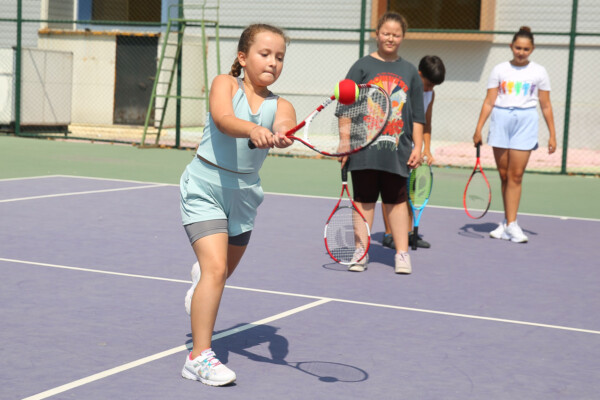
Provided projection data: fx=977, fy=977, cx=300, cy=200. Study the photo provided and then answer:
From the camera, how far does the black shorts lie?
21.9 feet

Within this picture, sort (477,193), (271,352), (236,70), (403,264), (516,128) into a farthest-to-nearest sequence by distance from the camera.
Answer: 1. (477,193)
2. (516,128)
3. (403,264)
4. (271,352)
5. (236,70)

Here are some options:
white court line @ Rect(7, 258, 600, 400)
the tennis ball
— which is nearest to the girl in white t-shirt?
white court line @ Rect(7, 258, 600, 400)

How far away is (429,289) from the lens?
6.07m

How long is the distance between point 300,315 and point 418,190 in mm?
3059

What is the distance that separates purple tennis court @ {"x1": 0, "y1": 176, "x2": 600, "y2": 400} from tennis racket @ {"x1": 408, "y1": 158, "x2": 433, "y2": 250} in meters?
0.29

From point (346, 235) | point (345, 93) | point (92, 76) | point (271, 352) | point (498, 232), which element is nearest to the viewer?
point (345, 93)

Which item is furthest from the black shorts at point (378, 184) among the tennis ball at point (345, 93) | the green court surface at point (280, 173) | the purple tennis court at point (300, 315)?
the green court surface at point (280, 173)

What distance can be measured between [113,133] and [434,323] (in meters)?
16.5

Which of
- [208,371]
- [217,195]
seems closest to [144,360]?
[208,371]

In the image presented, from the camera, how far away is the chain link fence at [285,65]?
18.5 metres

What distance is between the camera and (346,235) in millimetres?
6715

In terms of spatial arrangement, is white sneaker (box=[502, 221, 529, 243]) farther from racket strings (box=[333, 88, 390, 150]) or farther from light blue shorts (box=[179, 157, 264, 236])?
light blue shorts (box=[179, 157, 264, 236])

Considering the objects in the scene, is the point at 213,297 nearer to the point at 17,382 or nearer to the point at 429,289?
the point at 17,382

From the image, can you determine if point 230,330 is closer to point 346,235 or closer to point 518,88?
point 346,235
